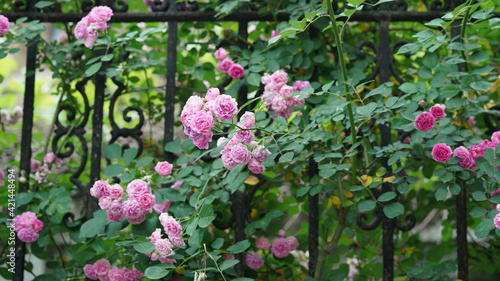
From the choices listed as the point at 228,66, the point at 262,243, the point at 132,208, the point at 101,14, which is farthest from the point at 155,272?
the point at 101,14

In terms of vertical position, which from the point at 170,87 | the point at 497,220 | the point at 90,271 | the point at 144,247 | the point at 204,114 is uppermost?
the point at 204,114

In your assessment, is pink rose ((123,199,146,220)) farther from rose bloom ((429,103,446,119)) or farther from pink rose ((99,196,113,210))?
rose bloom ((429,103,446,119))

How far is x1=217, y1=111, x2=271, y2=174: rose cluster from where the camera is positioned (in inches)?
73.8

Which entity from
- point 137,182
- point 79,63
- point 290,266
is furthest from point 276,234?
point 79,63

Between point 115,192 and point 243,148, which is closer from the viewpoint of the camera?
point 243,148

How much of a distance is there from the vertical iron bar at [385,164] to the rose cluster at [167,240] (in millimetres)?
731

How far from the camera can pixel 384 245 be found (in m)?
2.22

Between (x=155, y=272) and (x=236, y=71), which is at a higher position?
(x=236, y=71)

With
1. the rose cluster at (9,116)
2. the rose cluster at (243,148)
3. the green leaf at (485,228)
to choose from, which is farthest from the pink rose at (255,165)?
the rose cluster at (9,116)

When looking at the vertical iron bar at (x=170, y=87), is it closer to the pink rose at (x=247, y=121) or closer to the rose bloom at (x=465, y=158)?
the pink rose at (x=247, y=121)

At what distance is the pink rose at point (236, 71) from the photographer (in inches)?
89.3

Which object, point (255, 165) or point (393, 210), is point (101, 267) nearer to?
point (255, 165)

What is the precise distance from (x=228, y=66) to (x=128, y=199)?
0.62 metres

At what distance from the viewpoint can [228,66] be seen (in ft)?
7.60
